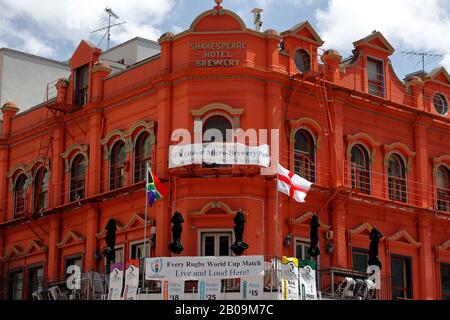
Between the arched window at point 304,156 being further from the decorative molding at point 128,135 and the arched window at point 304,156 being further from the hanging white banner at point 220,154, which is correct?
the decorative molding at point 128,135

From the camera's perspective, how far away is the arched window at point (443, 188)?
47594 mm

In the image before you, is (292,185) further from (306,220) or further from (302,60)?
(302,60)

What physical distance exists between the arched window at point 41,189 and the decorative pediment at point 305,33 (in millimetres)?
13880

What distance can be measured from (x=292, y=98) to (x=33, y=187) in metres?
14.5

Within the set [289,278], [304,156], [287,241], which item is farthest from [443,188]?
[289,278]

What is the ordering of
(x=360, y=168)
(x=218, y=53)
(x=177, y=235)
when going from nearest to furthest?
(x=177, y=235) → (x=218, y=53) → (x=360, y=168)

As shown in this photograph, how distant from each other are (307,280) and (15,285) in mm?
17565

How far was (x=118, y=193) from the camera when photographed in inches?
1678

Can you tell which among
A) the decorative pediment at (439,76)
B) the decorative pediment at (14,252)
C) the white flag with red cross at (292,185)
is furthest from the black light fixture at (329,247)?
the decorative pediment at (14,252)

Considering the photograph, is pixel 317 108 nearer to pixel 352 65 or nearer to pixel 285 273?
pixel 352 65

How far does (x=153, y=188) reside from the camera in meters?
38.7

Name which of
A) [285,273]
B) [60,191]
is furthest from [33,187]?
[285,273]

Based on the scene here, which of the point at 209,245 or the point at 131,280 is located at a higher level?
the point at 209,245

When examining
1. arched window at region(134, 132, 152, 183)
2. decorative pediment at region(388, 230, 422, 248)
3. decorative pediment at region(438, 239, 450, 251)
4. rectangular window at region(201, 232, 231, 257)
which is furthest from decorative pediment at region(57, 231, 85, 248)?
decorative pediment at region(438, 239, 450, 251)
